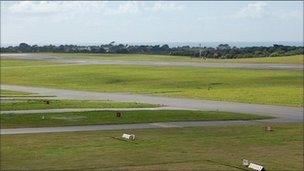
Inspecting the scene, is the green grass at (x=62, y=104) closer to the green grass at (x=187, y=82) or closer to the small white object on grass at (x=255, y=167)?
the green grass at (x=187, y=82)

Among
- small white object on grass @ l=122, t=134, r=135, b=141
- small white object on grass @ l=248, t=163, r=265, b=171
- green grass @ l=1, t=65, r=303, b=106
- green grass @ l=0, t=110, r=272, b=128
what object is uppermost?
small white object on grass @ l=248, t=163, r=265, b=171

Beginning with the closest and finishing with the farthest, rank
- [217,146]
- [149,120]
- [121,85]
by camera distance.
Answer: [217,146] < [149,120] < [121,85]

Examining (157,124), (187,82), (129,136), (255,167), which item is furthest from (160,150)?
(187,82)

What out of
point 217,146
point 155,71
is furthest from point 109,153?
point 155,71

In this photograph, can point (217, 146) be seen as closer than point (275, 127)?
Yes

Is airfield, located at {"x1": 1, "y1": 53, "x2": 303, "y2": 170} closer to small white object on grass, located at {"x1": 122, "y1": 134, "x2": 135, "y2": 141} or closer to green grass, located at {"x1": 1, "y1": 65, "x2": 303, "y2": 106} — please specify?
green grass, located at {"x1": 1, "y1": 65, "x2": 303, "y2": 106}

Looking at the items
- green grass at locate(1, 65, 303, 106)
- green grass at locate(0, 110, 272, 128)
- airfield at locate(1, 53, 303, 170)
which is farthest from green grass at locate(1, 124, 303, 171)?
green grass at locate(1, 65, 303, 106)

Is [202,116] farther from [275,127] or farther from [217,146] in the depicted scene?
[217,146]
